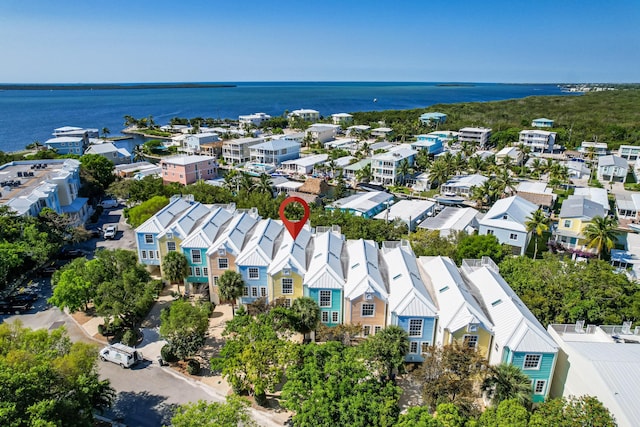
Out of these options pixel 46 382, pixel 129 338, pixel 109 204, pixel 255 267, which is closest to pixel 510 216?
pixel 255 267

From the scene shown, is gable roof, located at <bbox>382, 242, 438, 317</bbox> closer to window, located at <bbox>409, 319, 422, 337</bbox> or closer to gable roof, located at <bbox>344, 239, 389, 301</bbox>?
window, located at <bbox>409, 319, 422, 337</bbox>

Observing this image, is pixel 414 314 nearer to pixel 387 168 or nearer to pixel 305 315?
pixel 305 315

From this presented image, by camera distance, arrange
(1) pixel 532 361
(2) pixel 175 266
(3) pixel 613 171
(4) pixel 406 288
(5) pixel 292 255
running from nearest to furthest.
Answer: (1) pixel 532 361, (4) pixel 406 288, (5) pixel 292 255, (2) pixel 175 266, (3) pixel 613 171

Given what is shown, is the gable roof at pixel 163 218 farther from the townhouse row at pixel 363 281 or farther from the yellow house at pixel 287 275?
the yellow house at pixel 287 275

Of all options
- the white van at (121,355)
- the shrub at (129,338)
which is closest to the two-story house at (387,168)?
the shrub at (129,338)

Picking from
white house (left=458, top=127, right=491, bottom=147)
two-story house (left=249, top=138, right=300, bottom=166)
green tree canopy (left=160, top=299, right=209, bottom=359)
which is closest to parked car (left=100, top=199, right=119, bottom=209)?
two-story house (left=249, top=138, right=300, bottom=166)

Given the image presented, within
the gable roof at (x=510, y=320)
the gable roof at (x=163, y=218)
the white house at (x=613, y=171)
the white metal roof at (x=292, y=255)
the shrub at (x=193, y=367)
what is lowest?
the shrub at (x=193, y=367)
